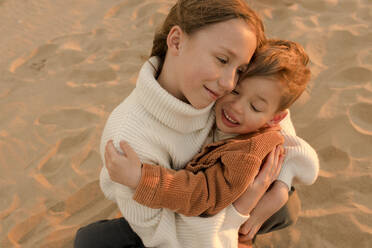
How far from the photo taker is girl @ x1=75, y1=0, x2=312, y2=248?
1692 millimetres

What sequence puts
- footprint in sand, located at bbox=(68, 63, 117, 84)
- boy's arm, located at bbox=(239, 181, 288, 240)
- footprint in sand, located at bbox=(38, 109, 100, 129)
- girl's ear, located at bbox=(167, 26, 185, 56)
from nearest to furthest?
girl's ear, located at bbox=(167, 26, 185, 56) → boy's arm, located at bbox=(239, 181, 288, 240) → footprint in sand, located at bbox=(38, 109, 100, 129) → footprint in sand, located at bbox=(68, 63, 117, 84)

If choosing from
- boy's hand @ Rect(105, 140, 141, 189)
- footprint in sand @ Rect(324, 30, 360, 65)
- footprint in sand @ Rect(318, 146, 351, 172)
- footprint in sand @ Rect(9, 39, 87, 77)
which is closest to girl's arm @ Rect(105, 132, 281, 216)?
boy's hand @ Rect(105, 140, 141, 189)

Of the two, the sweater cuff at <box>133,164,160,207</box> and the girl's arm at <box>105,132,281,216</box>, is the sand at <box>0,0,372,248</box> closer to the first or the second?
the girl's arm at <box>105,132,281,216</box>

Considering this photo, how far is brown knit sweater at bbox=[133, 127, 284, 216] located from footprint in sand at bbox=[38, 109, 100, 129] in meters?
1.51

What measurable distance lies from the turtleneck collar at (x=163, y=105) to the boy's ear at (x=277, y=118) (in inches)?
15.5

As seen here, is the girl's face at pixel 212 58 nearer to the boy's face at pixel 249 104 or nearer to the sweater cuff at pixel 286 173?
the boy's face at pixel 249 104

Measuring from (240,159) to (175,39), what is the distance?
2.14 feet

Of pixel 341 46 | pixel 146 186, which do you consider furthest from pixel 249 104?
pixel 341 46

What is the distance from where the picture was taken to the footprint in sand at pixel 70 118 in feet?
10.2

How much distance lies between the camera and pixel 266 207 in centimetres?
195

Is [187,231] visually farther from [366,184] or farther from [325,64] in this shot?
[325,64]

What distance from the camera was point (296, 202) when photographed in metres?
2.15

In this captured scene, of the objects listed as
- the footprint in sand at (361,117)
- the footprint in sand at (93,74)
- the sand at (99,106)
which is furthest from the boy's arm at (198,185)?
the footprint in sand at (93,74)

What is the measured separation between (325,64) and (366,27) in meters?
0.74
